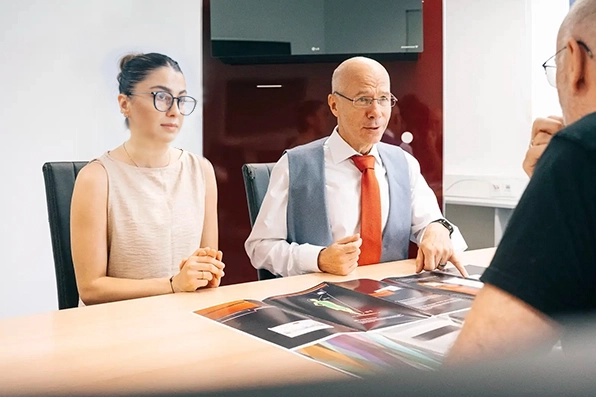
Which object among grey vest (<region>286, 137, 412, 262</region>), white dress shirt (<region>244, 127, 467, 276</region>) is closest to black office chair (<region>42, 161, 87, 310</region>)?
white dress shirt (<region>244, 127, 467, 276</region>)

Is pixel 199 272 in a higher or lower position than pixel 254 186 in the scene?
lower

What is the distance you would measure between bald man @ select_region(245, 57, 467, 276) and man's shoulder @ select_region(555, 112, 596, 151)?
1279 mm

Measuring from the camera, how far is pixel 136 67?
171 cm

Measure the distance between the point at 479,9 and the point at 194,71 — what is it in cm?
174

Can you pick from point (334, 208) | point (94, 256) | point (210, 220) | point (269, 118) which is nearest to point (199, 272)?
point (94, 256)

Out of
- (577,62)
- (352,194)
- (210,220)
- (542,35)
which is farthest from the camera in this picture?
(542,35)

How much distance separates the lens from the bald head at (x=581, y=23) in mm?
758

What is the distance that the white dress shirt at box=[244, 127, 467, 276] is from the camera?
6.18 ft

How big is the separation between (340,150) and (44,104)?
5.50 ft

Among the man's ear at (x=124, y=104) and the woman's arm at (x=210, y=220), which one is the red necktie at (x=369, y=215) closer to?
the woman's arm at (x=210, y=220)

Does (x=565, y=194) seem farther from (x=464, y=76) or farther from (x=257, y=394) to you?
(x=464, y=76)

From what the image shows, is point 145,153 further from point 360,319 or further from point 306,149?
point 360,319

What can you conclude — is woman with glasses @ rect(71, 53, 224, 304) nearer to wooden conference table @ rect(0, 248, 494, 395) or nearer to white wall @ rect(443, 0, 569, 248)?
wooden conference table @ rect(0, 248, 494, 395)

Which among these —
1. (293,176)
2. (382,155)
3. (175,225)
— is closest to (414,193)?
(382,155)
